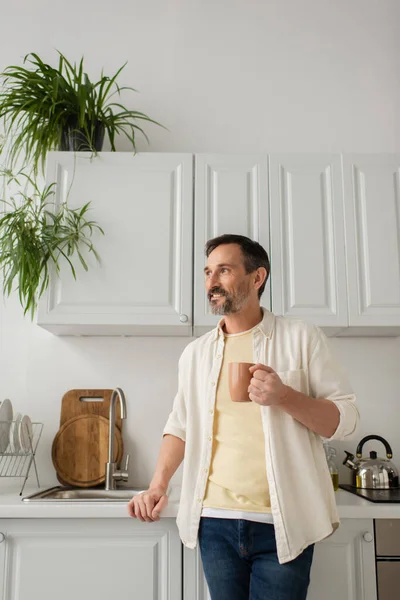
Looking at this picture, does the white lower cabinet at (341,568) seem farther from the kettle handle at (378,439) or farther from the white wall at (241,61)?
the white wall at (241,61)

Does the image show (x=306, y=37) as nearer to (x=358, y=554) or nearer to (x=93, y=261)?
(x=93, y=261)

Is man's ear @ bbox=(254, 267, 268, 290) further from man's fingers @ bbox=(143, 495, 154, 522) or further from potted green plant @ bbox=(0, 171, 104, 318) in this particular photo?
potted green plant @ bbox=(0, 171, 104, 318)

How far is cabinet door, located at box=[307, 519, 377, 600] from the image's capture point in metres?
1.82

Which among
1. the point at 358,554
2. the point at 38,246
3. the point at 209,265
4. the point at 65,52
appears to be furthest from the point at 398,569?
the point at 65,52

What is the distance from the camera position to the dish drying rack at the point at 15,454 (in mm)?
2234

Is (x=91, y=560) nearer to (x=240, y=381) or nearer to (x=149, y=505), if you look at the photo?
(x=149, y=505)

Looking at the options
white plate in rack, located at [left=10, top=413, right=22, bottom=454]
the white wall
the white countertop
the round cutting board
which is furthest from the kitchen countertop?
the white wall

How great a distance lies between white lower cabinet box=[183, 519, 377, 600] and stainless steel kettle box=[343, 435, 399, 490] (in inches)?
14.6

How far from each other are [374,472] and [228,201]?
3.92 ft

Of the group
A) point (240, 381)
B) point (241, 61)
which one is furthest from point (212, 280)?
point (241, 61)

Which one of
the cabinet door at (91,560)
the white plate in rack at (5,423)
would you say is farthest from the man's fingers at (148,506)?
the white plate in rack at (5,423)

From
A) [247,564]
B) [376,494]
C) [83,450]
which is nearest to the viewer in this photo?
[247,564]

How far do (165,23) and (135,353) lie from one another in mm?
1658

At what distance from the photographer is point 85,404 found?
2498mm
